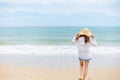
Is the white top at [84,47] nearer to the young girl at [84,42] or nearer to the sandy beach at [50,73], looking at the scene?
the young girl at [84,42]

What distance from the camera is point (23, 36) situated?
568 centimetres

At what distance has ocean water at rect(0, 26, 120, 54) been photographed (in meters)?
5.06

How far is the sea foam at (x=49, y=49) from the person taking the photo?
5.08 metres

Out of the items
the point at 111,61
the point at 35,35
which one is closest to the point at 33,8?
the point at 35,35

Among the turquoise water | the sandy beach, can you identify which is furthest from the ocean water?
the sandy beach

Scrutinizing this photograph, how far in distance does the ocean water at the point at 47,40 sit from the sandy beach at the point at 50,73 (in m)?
0.61

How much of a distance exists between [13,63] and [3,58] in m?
0.28

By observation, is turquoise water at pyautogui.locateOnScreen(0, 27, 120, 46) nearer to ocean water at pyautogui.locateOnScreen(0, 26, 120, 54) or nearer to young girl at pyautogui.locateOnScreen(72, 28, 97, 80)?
ocean water at pyautogui.locateOnScreen(0, 26, 120, 54)

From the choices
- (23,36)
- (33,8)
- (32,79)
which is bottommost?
(32,79)

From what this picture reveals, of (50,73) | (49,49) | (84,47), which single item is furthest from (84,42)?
(49,49)

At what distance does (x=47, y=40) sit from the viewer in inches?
216

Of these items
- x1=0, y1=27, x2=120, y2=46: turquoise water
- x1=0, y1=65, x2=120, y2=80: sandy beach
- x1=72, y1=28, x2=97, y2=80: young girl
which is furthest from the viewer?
x1=0, y1=27, x2=120, y2=46: turquoise water

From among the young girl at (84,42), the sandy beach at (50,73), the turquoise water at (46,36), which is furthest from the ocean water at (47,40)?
the young girl at (84,42)

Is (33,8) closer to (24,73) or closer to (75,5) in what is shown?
(75,5)
